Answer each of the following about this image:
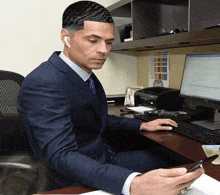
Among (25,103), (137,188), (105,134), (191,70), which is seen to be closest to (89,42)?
(25,103)

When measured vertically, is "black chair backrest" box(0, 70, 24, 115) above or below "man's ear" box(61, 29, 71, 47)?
below

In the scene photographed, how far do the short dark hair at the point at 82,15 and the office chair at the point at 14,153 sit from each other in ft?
1.43

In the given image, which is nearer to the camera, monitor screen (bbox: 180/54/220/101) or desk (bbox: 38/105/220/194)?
desk (bbox: 38/105/220/194)

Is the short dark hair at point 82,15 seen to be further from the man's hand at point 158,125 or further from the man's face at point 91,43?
the man's hand at point 158,125

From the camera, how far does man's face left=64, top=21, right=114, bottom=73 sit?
3.36 ft

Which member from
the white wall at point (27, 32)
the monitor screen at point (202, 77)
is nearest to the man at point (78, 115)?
the monitor screen at point (202, 77)

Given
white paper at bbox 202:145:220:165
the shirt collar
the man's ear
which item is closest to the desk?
white paper at bbox 202:145:220:165

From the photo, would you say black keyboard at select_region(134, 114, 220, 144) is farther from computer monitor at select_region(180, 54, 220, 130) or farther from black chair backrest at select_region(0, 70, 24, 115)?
black chair backrest at select_region(0, 70, 24, 115)

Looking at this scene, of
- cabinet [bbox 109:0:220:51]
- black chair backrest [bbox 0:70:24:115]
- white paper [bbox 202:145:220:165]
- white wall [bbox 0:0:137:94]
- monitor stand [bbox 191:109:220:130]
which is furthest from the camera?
white wall [bbox 0:0:137:94]

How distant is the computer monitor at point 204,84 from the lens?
143 centimetres

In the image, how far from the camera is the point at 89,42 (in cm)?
103

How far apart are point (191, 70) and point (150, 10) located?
698 millimetres

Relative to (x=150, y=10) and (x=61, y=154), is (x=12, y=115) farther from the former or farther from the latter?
(x=150, y=10)

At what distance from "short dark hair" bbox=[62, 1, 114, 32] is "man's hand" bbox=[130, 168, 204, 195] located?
693 mm
